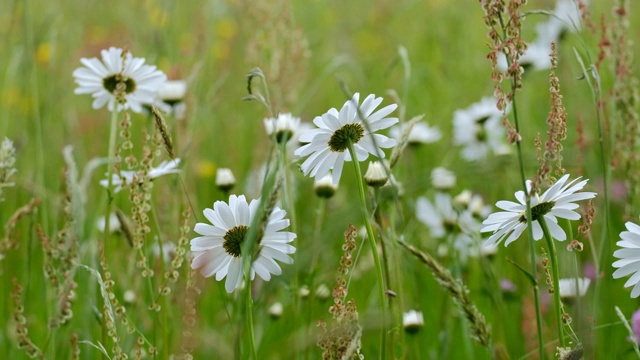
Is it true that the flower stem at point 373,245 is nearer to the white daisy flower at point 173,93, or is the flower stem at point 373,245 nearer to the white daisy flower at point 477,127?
the white daisy flower at point 173,93

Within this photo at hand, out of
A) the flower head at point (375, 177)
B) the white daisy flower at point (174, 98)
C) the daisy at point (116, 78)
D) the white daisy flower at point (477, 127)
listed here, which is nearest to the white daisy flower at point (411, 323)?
the flower head at point (375, 177)

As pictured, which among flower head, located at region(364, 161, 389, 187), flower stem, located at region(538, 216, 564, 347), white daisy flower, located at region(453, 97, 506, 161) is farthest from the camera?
white daisy flower, located at region(453, 97, 506, 161)

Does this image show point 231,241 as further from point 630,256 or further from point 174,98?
point 174,98

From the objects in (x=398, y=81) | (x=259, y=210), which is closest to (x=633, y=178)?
(x=259, y=210)

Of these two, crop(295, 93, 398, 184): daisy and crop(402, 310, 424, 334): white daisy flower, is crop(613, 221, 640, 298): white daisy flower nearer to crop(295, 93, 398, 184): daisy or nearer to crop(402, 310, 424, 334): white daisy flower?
crop(295, 93, 398, 184): daisy

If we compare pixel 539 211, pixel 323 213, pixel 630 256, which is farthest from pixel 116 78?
pixel 323 213

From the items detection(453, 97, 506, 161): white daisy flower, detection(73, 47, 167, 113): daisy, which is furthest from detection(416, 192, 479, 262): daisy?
detection(73, 47, 167, 113): daisy
